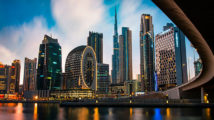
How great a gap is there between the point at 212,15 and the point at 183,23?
2826 millimetres

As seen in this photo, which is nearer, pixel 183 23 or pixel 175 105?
pixel 183 23

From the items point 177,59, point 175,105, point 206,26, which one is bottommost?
point 175,105

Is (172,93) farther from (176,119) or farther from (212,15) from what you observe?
(212,15)

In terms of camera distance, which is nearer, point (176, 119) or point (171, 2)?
point (171, 2)

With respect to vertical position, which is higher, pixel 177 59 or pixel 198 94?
pixel 177 59

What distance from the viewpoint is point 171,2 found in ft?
44.4

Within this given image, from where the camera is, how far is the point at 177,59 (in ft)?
648

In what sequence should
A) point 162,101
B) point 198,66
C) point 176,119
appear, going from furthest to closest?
point 198,66 < point 162,101 < point 176,119

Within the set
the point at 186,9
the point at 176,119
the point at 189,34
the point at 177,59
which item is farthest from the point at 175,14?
the point at 177,59

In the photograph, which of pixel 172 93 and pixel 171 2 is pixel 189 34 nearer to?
pixel 171 2

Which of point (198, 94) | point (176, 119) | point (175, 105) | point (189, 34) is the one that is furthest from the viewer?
point (198, 94)

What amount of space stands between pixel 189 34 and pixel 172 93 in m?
75.4

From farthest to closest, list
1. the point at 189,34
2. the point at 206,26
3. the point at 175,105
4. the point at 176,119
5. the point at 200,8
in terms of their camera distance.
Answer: the point at 175,105, the point at 176,119, the point at 189,34, the point at 206,26, the point at 200,8

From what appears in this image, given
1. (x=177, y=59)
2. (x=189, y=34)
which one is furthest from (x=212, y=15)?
(x=177, y=59)
